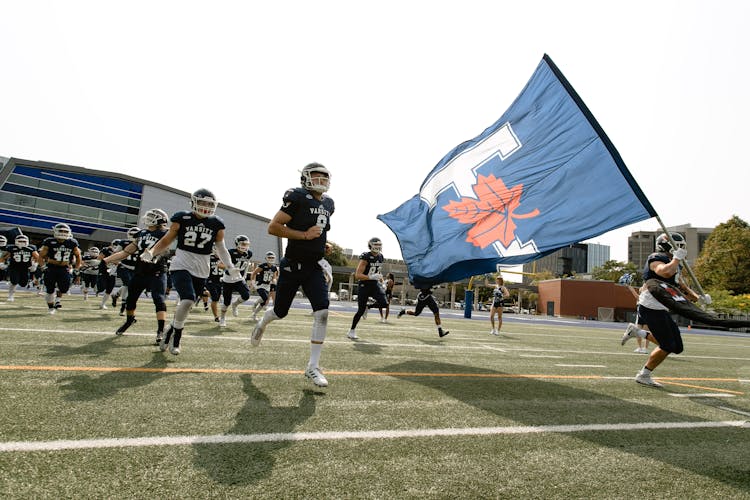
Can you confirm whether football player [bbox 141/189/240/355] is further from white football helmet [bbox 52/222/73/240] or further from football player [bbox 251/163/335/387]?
white football helmet [bbox 52/222/73/240]

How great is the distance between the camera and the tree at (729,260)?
53.7m

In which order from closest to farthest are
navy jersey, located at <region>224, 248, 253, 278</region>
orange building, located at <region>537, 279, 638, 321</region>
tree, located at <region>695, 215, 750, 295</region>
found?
navy jersey, located at <region>224, 248, 253, 278</region>
orange building, located at <region>537, 279, 638, 321</region>
tree, located at <region>695, 215, 750, 295</region>

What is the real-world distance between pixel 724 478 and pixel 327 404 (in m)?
3.05

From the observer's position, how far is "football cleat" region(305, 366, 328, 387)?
463cm

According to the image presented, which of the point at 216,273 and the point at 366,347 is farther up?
the point at 216,273

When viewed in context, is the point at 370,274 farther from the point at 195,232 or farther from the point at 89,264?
the point at 89,264

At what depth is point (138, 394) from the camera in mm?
3961

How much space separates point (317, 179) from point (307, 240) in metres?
0.78

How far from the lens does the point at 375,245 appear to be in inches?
413

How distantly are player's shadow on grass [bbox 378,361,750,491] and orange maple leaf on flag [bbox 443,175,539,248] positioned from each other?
2247 millimetres

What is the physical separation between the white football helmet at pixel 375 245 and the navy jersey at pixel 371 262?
11 centimetres

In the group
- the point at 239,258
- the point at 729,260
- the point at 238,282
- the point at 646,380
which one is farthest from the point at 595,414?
the point at 729,260

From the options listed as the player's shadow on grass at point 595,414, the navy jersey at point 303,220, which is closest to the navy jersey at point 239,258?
the player's shadow on grass at point 595,414

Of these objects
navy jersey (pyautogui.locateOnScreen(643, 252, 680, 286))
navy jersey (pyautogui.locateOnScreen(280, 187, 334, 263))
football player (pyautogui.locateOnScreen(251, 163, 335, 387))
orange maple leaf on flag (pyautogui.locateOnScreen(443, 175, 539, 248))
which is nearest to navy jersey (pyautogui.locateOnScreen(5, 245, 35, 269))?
football player (pyautogui.locateOnScreen(251, 163, 335, 387))
